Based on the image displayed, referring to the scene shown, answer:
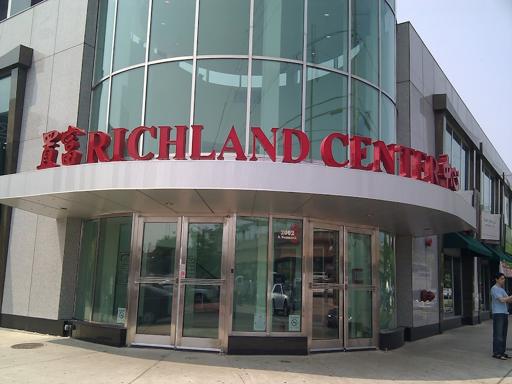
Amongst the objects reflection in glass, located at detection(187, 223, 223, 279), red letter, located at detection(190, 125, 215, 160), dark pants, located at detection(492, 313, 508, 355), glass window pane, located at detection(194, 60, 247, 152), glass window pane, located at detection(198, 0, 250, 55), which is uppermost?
glass window pane, located at detection(198, 0, 250, 55)

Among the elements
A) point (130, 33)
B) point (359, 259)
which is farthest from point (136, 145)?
point (359, 259)

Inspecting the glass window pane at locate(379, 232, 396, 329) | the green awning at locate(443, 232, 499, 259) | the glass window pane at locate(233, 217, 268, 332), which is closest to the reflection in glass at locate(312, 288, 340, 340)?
the glass window pane at locate(233, 217, 268, 332)

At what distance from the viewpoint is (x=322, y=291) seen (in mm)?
10625

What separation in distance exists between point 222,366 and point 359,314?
3.78 meters

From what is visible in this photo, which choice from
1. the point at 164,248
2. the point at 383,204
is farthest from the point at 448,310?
the point at 164,248

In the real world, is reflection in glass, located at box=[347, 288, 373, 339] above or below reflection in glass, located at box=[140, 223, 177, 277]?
below

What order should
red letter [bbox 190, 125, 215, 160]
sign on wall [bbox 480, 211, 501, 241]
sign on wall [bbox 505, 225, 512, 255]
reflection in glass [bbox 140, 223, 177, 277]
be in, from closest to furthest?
red letter [bbox 190, 125, 215, 160], reflection in glass [bbox 140, 223, 177, 277], sign on wall [bbox 480, 211, 501, 241], sign on wall [bbox 505, 225, 512, 255]

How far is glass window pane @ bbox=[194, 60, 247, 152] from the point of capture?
33.6 feet

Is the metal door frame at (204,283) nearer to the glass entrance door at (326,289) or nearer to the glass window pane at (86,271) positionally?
the glass entrance door at (326,289)

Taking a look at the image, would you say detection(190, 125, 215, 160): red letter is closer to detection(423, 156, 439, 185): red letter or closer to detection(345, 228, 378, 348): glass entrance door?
detection(345, 228, 378, 348): glass entrance door

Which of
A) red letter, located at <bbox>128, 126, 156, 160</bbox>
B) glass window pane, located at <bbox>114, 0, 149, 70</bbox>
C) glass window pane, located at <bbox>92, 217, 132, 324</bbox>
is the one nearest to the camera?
red letter, located at <bbox>128, 126, 156, 160</bbox>

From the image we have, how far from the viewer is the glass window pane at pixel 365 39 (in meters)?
11.5

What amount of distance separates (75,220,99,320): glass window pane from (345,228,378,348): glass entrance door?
18.3 ft

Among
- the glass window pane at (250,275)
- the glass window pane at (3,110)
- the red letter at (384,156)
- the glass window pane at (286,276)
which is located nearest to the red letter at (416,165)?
the red letter at (384,156)
